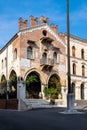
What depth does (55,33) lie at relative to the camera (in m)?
39.1

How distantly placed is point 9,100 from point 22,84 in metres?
2.99

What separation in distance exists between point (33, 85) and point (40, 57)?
3.94m

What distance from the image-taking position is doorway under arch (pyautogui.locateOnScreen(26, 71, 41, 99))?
34.3 meters

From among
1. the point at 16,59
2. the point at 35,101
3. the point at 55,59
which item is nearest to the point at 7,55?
the point at 16,59

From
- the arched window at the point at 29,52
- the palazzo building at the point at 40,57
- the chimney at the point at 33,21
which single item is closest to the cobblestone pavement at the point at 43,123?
the palazzo building at the point at 40,57

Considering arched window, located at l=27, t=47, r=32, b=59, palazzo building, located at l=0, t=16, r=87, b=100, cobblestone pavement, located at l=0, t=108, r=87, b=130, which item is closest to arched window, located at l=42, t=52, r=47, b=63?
palazzo building, located at l=0, t=16, r=87, b=100

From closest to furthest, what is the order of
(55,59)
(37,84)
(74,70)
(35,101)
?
1. (35,101)
2. (37,84)
3. (55,59)
4. (74,70)

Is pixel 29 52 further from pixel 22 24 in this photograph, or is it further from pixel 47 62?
pixel 22 24

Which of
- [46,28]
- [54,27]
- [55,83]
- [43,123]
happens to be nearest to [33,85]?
[55,83]

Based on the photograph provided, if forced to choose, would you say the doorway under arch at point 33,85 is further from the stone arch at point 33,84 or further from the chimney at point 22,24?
the chimney at point 22,24

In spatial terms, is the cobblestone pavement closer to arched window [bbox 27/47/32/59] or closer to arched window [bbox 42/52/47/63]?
arched window [bbox 27/47/32/59]

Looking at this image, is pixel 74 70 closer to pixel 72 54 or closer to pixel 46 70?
pixel 72 54

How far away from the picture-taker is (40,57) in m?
36.5

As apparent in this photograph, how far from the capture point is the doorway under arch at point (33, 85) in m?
34.3
